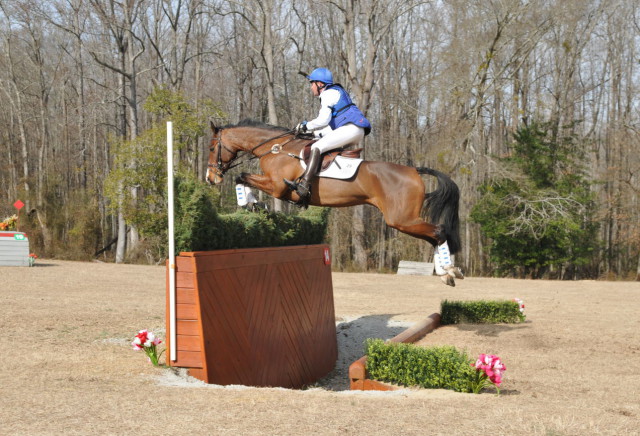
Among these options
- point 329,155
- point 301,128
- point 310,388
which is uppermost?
point 301,128

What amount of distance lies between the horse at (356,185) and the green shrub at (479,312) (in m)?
3.78

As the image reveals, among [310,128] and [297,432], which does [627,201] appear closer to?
[310,128]

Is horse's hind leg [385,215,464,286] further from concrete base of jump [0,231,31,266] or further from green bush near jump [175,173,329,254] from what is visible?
concrete base of jump [0,231,31,266]

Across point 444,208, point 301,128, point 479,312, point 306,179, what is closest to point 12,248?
point 479,312

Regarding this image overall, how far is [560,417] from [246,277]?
3.50 m

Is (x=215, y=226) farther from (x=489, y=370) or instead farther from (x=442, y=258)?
(x=489, y=370)

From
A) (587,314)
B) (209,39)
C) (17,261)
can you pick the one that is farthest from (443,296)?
(209,39)

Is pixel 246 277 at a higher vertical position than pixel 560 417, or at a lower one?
higher

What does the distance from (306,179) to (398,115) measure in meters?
25.1

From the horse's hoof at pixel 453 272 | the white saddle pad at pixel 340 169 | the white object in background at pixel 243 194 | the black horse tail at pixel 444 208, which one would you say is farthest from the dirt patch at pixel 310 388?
the white saddle pad at pixel 340 169

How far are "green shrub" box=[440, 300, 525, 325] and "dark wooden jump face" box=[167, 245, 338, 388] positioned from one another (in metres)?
2.35

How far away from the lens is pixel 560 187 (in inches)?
969

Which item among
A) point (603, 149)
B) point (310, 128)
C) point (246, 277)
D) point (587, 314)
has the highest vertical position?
point (603, 149)

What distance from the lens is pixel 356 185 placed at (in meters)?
6.63
